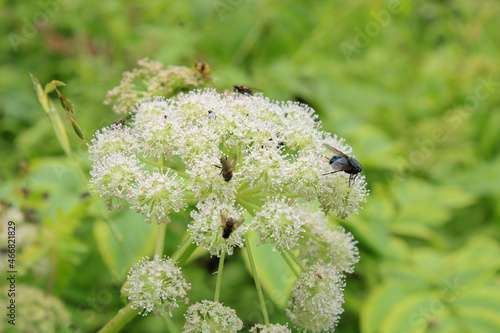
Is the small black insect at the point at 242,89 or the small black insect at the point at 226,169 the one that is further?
the small black insect at the point at 242,89

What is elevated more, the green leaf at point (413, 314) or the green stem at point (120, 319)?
the green leaf at point (413, 314)

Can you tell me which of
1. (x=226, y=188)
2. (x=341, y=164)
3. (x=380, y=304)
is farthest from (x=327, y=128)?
(x=226, y=188)

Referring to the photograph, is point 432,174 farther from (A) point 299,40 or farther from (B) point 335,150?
(B) point 335,150

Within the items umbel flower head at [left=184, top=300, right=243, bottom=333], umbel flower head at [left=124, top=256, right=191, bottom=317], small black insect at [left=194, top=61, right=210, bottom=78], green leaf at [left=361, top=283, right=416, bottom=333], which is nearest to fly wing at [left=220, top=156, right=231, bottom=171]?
umbel flower head at [left=124, top=256, right=191, bottom=317]

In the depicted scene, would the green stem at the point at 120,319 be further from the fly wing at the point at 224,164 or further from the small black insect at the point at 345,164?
the small black insect at the point at 345,164

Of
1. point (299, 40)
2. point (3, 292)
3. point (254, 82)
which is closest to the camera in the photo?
point (3, 292)

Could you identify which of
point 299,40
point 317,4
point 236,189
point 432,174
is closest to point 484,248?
point 432,174

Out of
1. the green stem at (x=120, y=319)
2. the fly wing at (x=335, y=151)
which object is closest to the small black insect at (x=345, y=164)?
the fly wing at (x=335, y=151)
